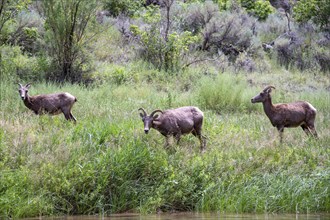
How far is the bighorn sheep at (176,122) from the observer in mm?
15781

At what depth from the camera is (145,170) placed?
13.6 m

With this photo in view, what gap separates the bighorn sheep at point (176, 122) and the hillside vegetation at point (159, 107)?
1.07 feet

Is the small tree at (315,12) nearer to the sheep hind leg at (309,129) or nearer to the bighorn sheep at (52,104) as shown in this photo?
the sheep hind leg at (309,129)

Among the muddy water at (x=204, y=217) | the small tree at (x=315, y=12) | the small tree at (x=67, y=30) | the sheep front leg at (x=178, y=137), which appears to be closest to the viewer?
the muddy water at (x=204, y=217)

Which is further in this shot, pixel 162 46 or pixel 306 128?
pixel 162 46

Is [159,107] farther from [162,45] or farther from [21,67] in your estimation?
[162,45]

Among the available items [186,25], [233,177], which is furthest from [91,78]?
[233,177]

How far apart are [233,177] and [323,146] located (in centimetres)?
324

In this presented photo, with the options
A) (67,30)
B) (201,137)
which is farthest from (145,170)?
(67,30)

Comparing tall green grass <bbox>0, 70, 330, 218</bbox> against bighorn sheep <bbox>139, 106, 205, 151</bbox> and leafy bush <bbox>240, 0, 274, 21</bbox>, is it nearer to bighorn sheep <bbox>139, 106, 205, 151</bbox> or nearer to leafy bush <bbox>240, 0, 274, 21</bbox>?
bighorn sheep <bbox>139, 106, 205, 151</bbox>

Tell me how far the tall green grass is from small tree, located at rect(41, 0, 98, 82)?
27.8 feet

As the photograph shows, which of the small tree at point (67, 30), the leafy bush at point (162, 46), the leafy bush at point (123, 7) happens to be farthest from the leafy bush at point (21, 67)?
the leafy bush at point (123, 7)

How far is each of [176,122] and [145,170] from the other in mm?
2713

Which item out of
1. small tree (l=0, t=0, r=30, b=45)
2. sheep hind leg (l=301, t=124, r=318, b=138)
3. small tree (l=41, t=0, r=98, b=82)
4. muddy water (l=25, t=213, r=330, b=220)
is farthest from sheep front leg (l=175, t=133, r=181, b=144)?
small tree (l=0, t=0, r=30, b=45)
